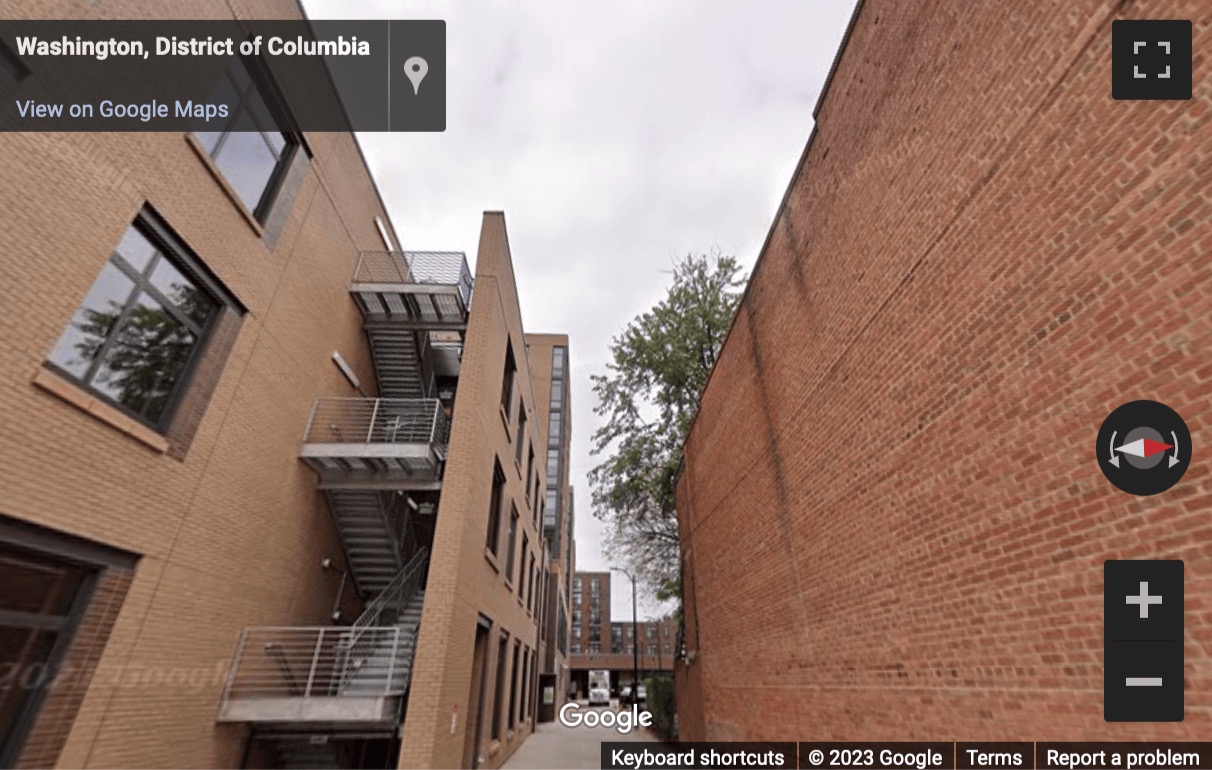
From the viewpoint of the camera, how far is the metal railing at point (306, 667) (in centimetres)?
815

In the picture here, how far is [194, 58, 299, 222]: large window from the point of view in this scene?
8.06 metres

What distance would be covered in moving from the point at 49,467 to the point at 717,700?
1095 centimetres

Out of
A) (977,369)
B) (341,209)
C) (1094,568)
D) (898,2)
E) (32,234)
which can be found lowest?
(1094,568)

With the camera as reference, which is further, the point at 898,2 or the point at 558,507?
the point at 558,507

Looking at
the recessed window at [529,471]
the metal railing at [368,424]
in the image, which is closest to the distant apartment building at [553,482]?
Answer: the recessed window at [529,471]

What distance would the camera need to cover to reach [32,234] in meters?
5.20

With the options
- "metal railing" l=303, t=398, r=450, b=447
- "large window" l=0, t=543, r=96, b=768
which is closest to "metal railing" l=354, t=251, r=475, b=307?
"metal railing" l=303, t=398, r=450, b=447

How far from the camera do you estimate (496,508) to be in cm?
1357

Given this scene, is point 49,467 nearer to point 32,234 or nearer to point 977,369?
point 32,234

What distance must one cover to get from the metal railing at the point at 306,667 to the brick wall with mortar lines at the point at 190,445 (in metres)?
0.32

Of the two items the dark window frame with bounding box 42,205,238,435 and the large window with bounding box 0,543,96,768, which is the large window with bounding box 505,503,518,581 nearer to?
the dark window frame with bounding box 42,205,238,435

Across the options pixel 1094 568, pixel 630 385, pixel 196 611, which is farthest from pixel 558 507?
pixel 1094 568

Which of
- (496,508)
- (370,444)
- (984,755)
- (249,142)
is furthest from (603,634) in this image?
(984,755)

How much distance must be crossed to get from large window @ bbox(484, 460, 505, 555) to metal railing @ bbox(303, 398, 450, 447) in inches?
74.8
